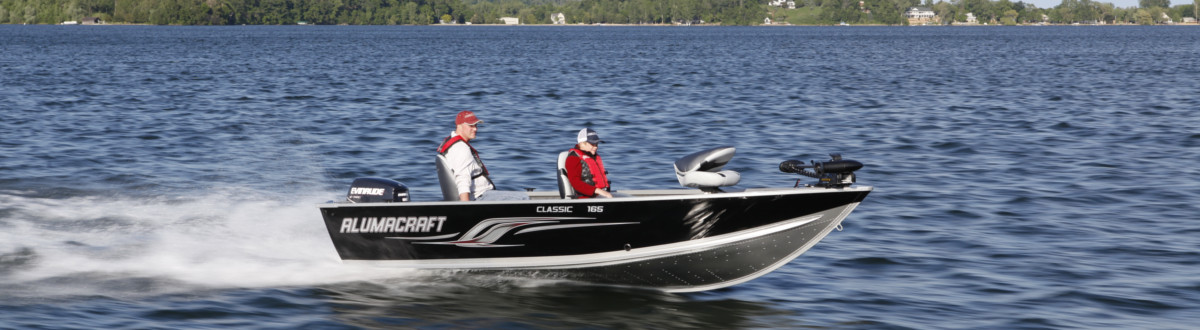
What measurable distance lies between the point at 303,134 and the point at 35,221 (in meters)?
10.9

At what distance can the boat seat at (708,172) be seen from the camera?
31.5 feet

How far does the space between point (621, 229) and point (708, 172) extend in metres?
0.89

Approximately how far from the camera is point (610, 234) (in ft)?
32.3

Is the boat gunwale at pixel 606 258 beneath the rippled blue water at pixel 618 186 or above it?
above

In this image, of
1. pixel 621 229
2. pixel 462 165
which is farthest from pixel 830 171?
pixel 462 165

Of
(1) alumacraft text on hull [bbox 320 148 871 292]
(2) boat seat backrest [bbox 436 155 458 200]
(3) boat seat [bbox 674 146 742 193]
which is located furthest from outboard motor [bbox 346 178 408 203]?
(3) boat seat [bbox 674 146 742 193]

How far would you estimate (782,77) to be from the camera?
44.3 m

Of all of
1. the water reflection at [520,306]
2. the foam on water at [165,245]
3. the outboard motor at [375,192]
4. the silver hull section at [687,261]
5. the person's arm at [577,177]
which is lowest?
the water reflection at [520,306]

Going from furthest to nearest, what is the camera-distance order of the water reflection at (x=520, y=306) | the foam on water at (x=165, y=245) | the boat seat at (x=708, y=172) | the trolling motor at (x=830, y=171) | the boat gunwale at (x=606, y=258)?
the foam on water at (x=165, y=245)
the boat gunwale at (x=606, y=258)
the boat seat at (x=708, y=172)
the trolling motor at (x=830, y=171)
the water reflection at (x=520, y=306)

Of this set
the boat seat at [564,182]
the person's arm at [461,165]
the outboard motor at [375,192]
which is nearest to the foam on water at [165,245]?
the outboard motor at [375,192]

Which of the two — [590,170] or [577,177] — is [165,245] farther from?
[590,170]

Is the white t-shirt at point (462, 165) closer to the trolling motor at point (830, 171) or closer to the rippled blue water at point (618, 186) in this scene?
the rippled blue water at point (618, 186)

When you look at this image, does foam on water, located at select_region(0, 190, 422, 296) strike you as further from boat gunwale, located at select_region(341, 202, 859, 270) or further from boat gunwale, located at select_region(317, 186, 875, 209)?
boat gunwale, located at select_region(317, 186, 875, 209)

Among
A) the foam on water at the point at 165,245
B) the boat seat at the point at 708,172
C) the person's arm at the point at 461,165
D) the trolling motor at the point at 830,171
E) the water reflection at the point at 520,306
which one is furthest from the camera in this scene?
the foam on water at the point at 165,245
